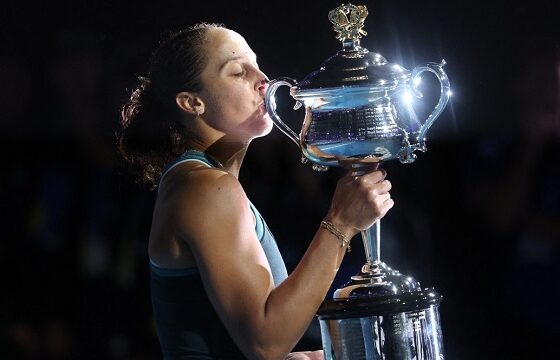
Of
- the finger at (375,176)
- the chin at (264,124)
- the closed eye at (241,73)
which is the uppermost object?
the closed eye at (241,73)

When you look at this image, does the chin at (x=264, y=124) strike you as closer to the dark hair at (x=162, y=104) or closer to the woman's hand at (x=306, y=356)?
the dark hair at (x=162, y=104)

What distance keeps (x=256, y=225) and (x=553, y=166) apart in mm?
1158

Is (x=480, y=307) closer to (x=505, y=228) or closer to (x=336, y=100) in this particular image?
(x=505, y=228)

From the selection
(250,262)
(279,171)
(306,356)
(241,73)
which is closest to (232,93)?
(241,73)

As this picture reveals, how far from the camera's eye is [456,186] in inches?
101

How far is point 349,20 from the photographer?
1.58m

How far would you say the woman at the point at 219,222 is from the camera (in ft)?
4.55

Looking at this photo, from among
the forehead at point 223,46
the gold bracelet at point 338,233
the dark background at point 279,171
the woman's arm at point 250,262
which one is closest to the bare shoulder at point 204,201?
the woman's arm at point 250,262

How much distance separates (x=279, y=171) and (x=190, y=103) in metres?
1.02

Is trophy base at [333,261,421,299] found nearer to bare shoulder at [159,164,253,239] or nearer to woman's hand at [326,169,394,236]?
woman's hand at [326,169,394,236]

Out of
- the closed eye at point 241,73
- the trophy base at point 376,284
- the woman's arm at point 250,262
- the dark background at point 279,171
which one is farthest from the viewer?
the dark background at point 279,171

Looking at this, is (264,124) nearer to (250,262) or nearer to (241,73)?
(241,73)

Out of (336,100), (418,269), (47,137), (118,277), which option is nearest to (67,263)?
(118,277)

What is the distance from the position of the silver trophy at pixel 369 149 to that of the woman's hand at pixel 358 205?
4 cm
